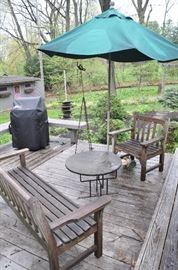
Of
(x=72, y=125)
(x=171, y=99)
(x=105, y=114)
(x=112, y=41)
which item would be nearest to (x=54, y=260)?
(x=112, y=41)

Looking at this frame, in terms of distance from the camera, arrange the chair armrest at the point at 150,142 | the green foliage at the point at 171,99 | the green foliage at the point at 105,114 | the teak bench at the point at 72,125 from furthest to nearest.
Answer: the green foliage at the point at 171,99 < the green foliage at the point at 105,114 < the teak bench at the point at 72,125 < the chair armrest at the point at 150,142

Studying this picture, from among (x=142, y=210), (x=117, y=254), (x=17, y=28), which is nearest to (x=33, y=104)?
(x=142, y=210)

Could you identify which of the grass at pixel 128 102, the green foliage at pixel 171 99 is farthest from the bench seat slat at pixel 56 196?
the green foliage at pixel 171 99

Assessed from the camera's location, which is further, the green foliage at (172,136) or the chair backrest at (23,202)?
the green foliage at (172,136)

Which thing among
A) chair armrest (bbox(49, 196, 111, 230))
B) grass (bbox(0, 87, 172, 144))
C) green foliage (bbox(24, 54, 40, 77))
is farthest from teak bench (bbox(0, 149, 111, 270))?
green foliage (bbox(24, 54, 40, 77))

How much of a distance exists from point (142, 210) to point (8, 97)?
417 inches

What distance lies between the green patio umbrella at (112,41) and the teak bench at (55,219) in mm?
1243

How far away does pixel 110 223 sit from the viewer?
8.25 feet

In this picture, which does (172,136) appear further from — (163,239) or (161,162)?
(163,239)

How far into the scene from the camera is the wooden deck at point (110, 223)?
204 cm

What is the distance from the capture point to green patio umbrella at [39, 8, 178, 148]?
2084 mm

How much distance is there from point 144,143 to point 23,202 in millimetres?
1980

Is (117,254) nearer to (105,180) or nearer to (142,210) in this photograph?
(142,210)

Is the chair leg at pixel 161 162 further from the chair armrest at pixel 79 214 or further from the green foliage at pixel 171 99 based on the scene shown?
the green foliage at pixel 171 99
